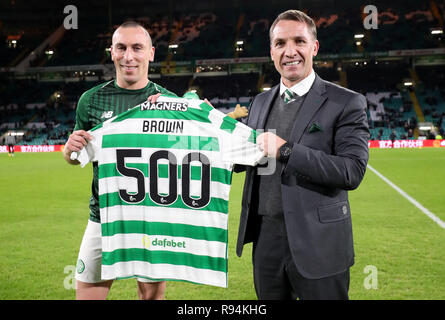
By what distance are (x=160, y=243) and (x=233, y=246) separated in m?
2.97

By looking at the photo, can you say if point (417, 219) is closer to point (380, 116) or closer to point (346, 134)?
point (346, 134)

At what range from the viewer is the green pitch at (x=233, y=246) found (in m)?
3.91

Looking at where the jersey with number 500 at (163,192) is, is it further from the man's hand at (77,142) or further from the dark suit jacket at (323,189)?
the dark suit jacket at (323,189)

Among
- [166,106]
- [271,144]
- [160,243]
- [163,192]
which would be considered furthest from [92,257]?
[271,144]

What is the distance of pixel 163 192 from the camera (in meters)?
2.56

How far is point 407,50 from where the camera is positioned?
103ft

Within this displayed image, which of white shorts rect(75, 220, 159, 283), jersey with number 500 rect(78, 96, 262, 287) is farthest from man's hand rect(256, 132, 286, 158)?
white shorts rect(75, 220, 159, 283)

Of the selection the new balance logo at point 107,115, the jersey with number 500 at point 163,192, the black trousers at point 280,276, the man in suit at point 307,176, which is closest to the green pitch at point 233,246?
the jersey with number 500 at point 163,192

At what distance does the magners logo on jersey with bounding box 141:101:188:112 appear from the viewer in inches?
99.9

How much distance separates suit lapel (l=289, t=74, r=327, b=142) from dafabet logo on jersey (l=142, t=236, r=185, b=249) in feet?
3.41

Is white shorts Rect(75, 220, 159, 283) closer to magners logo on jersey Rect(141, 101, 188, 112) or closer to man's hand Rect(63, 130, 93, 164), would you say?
man's hand Rect(63, 130, 93, 164)

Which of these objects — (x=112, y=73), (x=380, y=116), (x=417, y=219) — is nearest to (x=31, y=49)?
(x=112, y=73)

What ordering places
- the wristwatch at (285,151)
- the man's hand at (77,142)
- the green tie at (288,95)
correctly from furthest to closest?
the man's hand at (77,142) < the green tie at (288,95) < the wristwatch at (285,151)

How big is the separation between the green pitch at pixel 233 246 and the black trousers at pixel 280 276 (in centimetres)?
167
